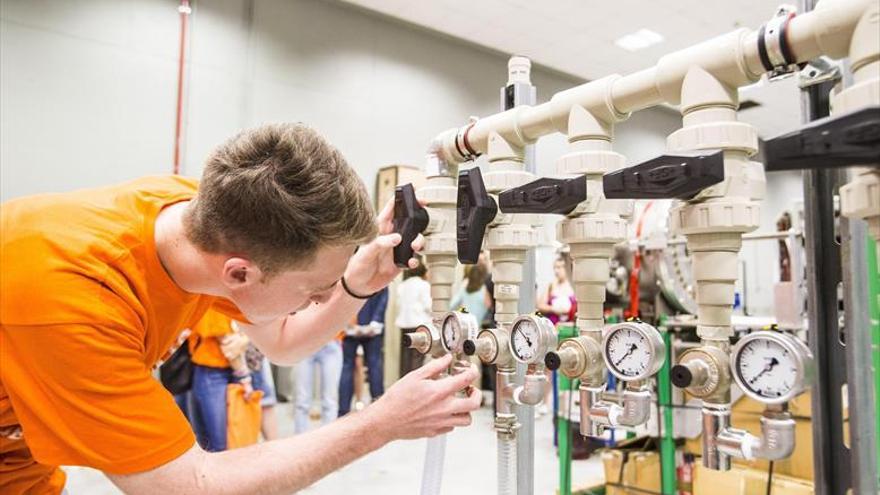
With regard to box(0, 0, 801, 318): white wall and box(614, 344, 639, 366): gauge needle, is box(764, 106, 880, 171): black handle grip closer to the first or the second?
box(614, 344, 639, 366): gauge needle

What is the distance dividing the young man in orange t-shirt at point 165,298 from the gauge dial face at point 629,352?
0.78ft

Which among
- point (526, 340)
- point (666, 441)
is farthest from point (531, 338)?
point (666, 441)

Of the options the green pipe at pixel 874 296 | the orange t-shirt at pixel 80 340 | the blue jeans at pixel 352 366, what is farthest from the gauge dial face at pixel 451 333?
the blue jeans at pixel 352 366

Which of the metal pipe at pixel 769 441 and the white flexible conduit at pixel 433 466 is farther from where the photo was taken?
the white flexible conduit at pixel 433 466

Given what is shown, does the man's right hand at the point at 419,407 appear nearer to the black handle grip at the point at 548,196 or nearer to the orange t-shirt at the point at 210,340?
the black handle grip at the point at 548,196

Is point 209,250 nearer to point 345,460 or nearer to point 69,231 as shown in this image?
point 69,231

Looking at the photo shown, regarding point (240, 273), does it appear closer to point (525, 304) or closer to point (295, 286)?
point (295, 286)

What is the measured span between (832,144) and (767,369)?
262 mm

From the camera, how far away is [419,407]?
35.2 inches

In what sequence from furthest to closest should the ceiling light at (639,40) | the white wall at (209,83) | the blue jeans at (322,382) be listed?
the ceiling light at (639,40)
the white wall at (209,83)
the blue jeans at (322,382)

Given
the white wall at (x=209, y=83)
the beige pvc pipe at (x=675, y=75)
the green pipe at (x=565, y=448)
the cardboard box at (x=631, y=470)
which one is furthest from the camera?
the white wall at (x=209, y=83)

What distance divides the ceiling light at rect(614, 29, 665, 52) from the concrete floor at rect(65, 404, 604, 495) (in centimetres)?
378

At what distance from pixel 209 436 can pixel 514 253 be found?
192 centimetres

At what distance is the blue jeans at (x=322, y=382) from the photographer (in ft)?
11.4
